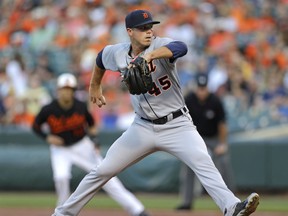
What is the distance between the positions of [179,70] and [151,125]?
9.06m

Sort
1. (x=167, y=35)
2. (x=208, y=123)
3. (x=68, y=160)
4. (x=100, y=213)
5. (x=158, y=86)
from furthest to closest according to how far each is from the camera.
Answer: (x=167, y=35) < (x=208, y=123) < (x=100, y=213) < (x=68, y=160) < (x=158, y=86)

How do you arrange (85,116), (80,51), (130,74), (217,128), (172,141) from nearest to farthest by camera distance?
1. (130,74)
2. (172,141)
3. (85,116)
4. (217,128)
5. (80,51)

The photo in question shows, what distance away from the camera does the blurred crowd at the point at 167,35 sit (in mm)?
15797

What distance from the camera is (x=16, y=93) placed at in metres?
17.1

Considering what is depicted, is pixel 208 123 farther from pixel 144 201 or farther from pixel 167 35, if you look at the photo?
pixel 167 35

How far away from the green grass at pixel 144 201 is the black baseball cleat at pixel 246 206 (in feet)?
14.5

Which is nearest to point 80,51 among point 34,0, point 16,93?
point 16,93

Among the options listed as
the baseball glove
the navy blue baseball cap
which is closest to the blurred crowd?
the navy blue baseball cap

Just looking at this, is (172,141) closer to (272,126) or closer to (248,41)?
(272,126)

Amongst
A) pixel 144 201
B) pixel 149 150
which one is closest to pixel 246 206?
pixel 149 150

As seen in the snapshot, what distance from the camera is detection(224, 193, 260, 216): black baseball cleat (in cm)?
710

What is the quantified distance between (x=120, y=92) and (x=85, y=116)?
5.33m

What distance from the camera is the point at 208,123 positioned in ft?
→ 39.5

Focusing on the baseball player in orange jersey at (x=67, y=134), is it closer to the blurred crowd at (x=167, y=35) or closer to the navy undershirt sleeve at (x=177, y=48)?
the navy undershirt sleeve at (x=177, y=48)
